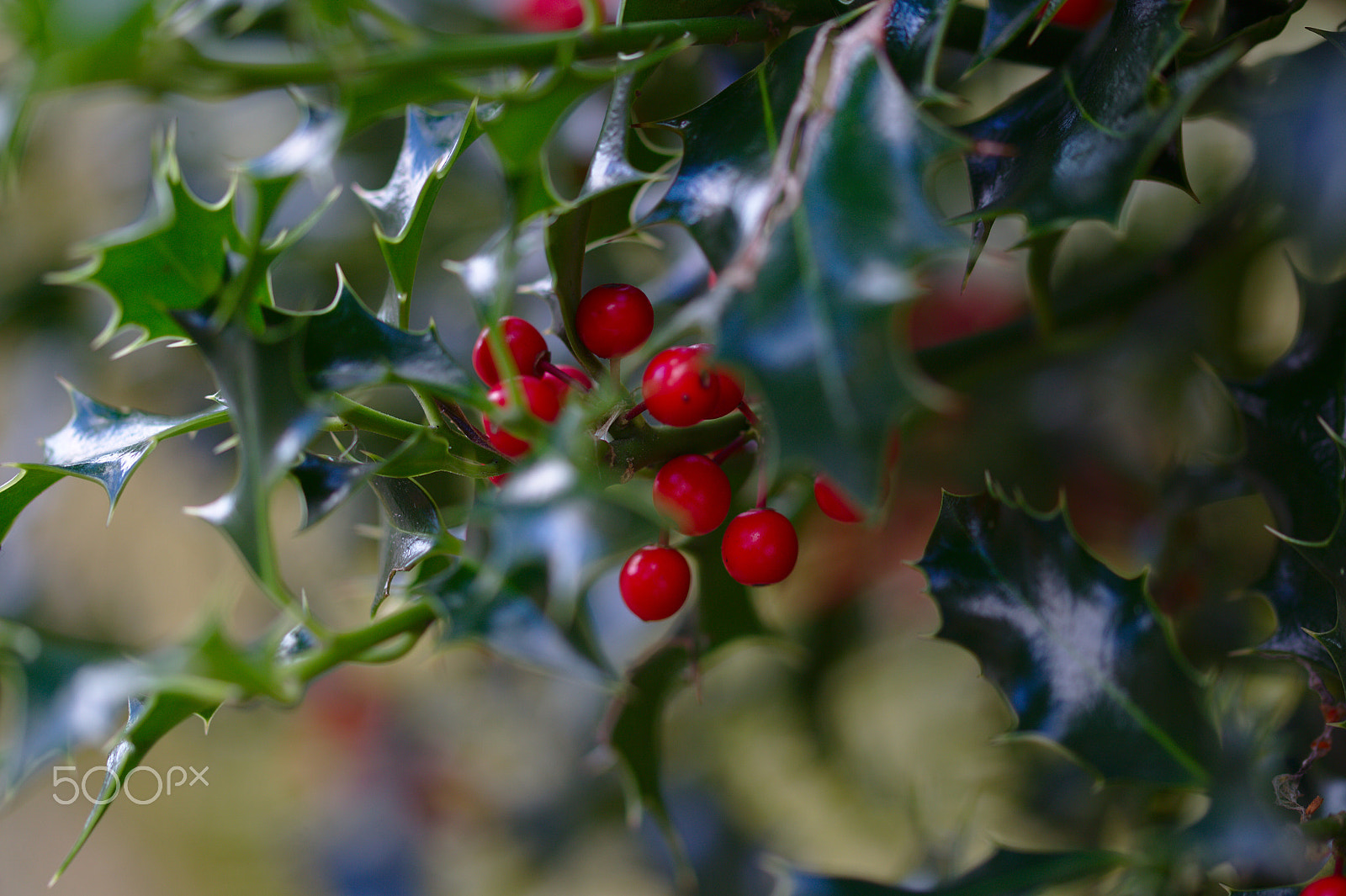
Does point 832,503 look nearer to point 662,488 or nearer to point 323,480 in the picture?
point 662,488

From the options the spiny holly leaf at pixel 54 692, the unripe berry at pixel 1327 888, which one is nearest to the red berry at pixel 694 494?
the spiny holly leaf at pixel 54 692

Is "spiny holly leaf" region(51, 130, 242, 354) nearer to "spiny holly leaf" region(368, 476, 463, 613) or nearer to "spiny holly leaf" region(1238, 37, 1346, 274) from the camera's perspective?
"spiny holly leaf" region(368, 476, 463, 613)

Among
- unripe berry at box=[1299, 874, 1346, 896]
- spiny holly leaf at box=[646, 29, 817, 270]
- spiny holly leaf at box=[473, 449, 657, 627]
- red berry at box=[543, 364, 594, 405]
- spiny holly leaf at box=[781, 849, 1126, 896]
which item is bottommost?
spiny holly leaf at box=[781, 849, 1126, 896]

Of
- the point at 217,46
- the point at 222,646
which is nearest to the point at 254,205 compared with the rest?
the point at 217,46

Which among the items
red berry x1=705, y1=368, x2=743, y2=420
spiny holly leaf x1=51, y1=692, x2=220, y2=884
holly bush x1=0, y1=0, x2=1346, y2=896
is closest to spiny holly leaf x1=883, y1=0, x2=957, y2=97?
holly bush x1=0, y1=0, x2=1346, y2=896

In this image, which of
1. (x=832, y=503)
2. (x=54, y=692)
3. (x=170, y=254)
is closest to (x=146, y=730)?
(x=54, y=692)

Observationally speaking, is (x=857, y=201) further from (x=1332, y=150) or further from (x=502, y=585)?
(x=1332, y=150)

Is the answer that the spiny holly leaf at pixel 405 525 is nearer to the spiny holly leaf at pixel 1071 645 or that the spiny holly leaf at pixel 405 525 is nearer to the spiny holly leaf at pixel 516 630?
the spiny holly leaf at pixel 516 630
